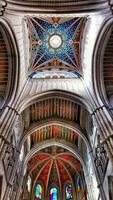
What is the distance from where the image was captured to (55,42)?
17969 mm

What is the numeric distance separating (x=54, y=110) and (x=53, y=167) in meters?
8.18

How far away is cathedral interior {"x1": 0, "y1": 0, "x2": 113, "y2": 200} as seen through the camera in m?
12.8

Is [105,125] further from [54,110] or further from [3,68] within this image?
[3,68]

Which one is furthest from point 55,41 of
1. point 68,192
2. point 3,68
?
point 68,192

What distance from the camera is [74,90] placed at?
17.0 meters

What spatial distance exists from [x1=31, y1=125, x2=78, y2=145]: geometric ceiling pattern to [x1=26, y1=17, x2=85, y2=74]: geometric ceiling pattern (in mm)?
5236

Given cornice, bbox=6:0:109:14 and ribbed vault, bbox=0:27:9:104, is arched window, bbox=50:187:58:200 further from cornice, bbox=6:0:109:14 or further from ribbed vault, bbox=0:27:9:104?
cornice, bbox=6:0:109:14

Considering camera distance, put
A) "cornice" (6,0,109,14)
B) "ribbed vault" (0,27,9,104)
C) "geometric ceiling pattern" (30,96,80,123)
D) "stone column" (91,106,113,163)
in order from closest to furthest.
→ "cornice" (6,0,109,14)
"stone column" (91,106,113,163)
"ribbed vault" (0,27,9,104)
"geometric ceiling pattern" (30,96,80,123)

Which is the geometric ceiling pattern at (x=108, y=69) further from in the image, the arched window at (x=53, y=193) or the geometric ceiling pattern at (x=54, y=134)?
the arched window at (x=53, y=193)

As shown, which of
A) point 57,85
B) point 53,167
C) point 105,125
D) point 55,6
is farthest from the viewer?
point 53,167

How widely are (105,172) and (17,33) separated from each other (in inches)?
367

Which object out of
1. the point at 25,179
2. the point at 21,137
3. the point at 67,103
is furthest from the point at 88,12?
the point at 25,179

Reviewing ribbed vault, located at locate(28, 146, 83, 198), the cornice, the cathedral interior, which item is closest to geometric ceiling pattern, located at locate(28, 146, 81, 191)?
ribbed vault, located at locate(28, 146, 83, 198)

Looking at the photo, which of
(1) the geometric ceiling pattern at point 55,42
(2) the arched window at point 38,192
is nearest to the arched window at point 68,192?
(2) the arched window at point 38,192
